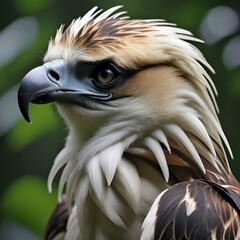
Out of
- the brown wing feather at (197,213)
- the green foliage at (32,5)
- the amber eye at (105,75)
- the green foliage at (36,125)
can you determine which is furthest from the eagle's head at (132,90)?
the green foliage at (32,5)

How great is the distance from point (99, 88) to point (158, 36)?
19 centimetres

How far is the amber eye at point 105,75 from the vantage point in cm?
113

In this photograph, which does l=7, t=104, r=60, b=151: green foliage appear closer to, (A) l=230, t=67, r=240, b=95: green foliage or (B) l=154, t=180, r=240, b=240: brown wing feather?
(A) l=230, t=67, r=240, b=95: green foliage

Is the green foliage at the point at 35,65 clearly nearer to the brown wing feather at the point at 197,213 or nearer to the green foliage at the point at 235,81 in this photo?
the green foliage at the point at 235,81

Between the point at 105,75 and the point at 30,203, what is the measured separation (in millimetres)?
1051

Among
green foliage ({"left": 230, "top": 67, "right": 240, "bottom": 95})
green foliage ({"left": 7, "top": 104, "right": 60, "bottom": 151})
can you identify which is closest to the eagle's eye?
green foliage ({"left": 7, "top": 104, "right": 60, "bottom": 151})

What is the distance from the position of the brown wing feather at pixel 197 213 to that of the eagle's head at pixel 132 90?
11 centimetres

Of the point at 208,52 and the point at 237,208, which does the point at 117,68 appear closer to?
the point at 237,208

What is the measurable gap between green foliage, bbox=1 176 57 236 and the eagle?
88cm

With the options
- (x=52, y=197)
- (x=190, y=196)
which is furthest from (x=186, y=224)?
(x=52, y=197)

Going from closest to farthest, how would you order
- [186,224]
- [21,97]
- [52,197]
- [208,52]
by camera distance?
[186,224] → [21,97] → [52,197] → [208,52]

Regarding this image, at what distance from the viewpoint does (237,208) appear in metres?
1.00

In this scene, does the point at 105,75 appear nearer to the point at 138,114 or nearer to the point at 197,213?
the point at 138,114

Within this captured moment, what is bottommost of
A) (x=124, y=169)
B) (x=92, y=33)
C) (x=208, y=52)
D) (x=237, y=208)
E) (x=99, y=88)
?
(x=208, y=52)
